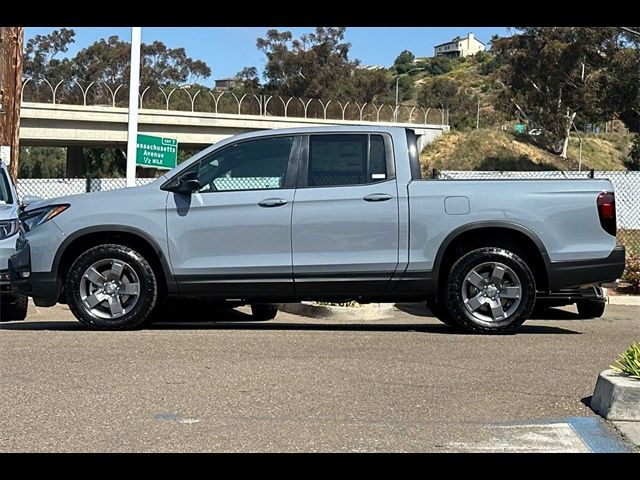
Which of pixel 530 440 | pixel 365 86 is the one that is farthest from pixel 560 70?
pixel 530 440

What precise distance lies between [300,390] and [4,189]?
275 inches

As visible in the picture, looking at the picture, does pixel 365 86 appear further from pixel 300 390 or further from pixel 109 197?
pixel 300 390

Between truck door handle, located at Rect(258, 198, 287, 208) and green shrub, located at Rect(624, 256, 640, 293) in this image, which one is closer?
truck door handle, located at Rect(258, 198, 287, 208)

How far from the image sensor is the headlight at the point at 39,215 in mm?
9117

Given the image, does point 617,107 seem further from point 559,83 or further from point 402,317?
point 402,317

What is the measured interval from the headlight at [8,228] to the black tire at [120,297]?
227 centimetres

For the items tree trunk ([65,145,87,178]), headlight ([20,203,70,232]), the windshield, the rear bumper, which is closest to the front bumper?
headlight ([20,203,70,232])

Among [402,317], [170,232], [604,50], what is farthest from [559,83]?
[170,232]

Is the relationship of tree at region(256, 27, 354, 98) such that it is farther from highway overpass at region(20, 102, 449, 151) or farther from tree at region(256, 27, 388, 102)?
highway overpass at region(20, 102, 449, 151)

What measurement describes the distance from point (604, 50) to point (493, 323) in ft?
173

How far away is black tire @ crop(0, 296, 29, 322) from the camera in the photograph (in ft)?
37.2

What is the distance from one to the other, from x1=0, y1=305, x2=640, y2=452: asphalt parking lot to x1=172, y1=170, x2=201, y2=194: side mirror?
130 cm

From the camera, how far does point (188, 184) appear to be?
353 inches

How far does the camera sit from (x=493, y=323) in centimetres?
892
